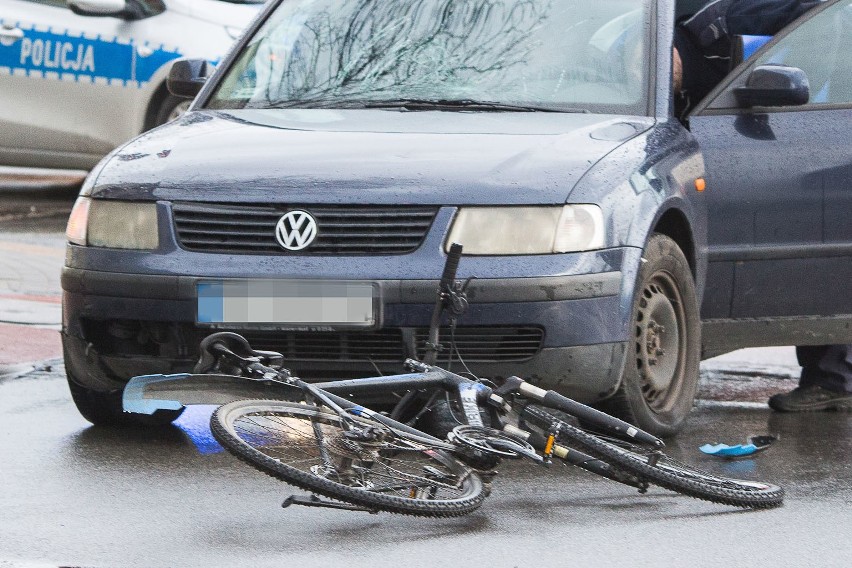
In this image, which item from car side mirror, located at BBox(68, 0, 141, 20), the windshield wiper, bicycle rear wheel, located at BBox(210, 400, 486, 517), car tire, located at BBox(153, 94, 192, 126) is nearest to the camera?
bicycle rear wheel, located at BBox(210, 400, 486, 517)

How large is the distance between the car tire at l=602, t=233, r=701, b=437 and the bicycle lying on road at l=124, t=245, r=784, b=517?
543 millimetres

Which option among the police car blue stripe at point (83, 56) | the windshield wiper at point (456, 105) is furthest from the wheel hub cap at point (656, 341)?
the police car blue stripe at point (83, 56)

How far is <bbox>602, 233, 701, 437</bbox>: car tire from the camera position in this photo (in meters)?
5.89

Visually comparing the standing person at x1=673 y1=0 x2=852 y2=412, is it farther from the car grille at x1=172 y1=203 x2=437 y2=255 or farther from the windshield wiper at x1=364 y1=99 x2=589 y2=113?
the car grille at x1=172 y1=203 x2=437 y2=255

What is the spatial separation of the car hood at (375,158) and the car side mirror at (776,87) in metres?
0.44

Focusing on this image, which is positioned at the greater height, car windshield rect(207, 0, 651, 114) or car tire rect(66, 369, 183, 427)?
car windshield rect(207, 0, 651, 114)

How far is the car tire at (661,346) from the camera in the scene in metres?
5.89

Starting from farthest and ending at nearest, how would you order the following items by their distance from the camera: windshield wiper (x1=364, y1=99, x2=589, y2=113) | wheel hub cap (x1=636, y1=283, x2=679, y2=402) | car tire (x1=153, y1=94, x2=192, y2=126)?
1. car tire (x1=153, y1=94, x2=192, y2=126)
2. windshield wiper (x1=364, y1=99, x2=589, y2=113)
3. wheel hub cap (x1=636, y1=283, x2=679, y2=402)

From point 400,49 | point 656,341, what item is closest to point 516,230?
point 656,341

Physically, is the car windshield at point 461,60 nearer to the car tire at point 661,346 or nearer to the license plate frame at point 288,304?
the car tire at point 661,346

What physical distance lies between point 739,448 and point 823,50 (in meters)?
1.90

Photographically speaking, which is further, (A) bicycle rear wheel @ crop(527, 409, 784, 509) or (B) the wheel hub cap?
(B) the wheel hub cap

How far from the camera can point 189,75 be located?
737 cm

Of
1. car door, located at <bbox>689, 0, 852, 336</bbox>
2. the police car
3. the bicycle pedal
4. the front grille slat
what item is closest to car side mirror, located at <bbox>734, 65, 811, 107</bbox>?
car door, located at <bbox>689, 0, 852, 336</bbox>
